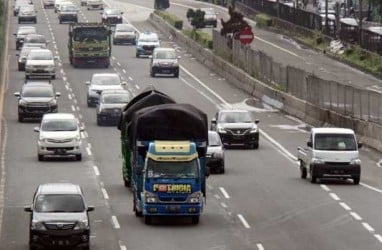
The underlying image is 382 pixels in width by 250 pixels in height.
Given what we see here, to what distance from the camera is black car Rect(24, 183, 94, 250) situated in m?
31.5

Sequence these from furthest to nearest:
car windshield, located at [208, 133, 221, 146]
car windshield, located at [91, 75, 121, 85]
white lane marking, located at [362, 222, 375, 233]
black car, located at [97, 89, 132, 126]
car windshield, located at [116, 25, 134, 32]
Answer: car windshield, located at [116, 25, 134, 32] < car windshield, located at [91, 75, 121, 85] < black car, located at [97, 89, 132, 126] < car windshield, located at [208, 133, 221, 146] < white lane marking, located at [362, 222, 375, 233]

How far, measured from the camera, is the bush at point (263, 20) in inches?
4542

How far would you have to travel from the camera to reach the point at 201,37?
96.2 m

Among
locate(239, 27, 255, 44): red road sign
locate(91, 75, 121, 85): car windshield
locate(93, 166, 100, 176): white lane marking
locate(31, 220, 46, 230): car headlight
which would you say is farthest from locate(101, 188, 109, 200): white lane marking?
locate(239, 27, 255, 44): red road sign

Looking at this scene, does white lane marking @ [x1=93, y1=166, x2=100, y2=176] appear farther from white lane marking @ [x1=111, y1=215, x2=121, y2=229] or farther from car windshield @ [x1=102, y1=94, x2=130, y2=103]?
car windshield @ [x1=102, y1=94, x2=130, y2=103]

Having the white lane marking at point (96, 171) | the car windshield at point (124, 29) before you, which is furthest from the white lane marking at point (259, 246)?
the car windshield at point (124, 29)

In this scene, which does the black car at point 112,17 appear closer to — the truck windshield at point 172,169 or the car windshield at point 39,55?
the car windshield at point 39,55

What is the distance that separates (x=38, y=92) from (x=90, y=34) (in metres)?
23.7

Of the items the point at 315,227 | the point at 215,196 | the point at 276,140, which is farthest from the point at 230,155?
the point at 315,227

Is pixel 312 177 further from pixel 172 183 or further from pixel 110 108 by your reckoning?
pixel 110 108

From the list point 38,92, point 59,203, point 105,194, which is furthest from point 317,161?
point 38,92

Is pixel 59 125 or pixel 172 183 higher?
pixel 172 183

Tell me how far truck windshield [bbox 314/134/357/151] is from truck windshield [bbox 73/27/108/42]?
1680 inches

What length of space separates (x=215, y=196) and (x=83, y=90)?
114ft
